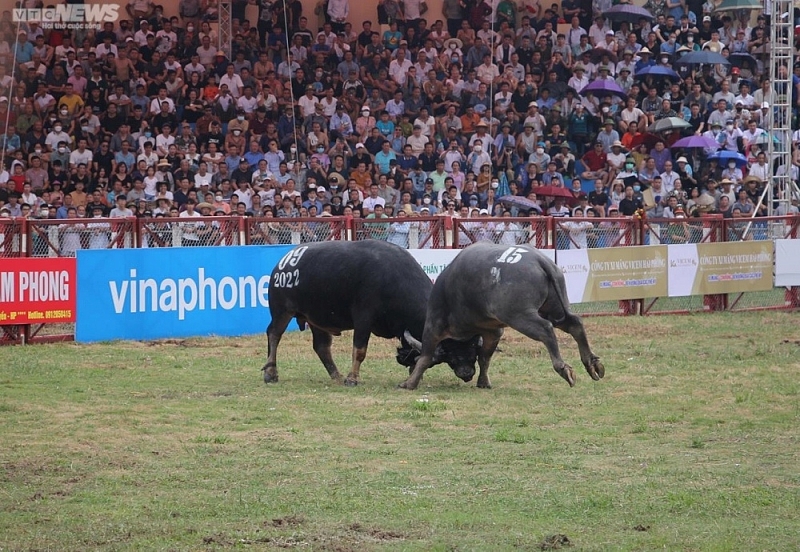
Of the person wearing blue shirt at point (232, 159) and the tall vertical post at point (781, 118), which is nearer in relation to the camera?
the person wearing blue shirt at point (232, 159)

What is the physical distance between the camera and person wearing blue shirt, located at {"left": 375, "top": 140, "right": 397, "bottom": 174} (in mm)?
Answer: 25031

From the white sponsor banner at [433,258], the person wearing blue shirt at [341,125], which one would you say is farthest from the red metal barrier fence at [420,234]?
the person wearing blue shirt at [341,125]

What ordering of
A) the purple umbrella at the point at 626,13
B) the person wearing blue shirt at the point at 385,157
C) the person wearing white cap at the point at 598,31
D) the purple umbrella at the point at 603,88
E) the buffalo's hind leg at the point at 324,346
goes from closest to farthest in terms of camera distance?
the buffalo's hind leg at the point at 324,346, the person wearing blue shirt at the point at 385,157, the purple umbrella at the point at 603,88, the purple umbrella at the point at 626,13, the person wearing white cap at the point at 598,31

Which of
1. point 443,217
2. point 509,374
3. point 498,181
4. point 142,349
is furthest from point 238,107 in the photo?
point 509,374

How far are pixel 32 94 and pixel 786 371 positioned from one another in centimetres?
1596

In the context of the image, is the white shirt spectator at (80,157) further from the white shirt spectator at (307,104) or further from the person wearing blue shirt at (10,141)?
the white shirt spectator at (307,104)

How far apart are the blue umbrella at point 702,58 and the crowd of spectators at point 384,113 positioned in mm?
470

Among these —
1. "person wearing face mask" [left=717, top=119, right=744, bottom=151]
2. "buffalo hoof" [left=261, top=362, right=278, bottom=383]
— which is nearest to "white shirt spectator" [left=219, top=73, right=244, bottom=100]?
"person wearing face mask" [left=717, top=119, right=744, bottom=151]

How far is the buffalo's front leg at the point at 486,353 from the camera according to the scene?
Result: 1270 cm

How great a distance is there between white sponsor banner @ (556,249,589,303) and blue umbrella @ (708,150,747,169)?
8093 mm

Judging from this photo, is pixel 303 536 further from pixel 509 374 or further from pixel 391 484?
pixel 509 374

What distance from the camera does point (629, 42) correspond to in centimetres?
2992

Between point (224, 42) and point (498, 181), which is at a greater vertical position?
point (224, 42)

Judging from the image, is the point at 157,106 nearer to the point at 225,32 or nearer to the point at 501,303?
the point at 225,32
